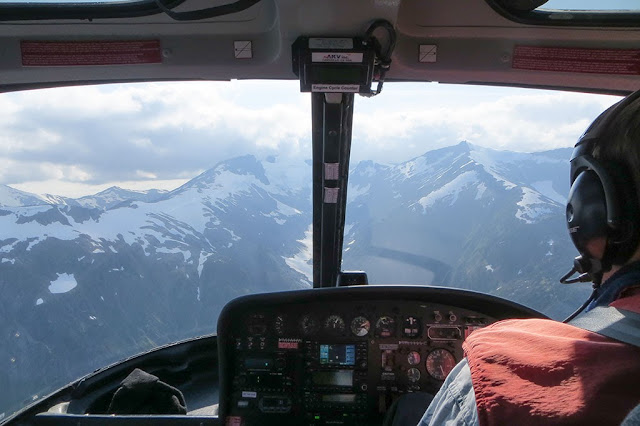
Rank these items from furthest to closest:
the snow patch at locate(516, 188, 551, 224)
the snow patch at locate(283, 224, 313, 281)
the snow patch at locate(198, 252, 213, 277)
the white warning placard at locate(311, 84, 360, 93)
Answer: the snow patch at locate(198, 252, 213, 277) < the snow patch at locate(516, 188, 551, 224) < the snow patch at locate(283, 224, 313, 281) < the white warning placard at locate(311, 84, 360, 93)

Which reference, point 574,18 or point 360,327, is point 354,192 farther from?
point 574,18

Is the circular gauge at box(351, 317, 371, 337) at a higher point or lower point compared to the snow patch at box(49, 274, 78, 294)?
higher

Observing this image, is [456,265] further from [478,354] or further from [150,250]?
[478,354]

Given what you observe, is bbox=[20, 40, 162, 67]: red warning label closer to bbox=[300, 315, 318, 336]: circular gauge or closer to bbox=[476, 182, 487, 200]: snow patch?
bbox=[300, 315, 318, 336]: circular gauge

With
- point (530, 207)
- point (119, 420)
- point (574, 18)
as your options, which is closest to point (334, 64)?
point (574, 18)

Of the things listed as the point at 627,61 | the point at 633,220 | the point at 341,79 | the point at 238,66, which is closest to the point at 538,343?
the point at 633,220

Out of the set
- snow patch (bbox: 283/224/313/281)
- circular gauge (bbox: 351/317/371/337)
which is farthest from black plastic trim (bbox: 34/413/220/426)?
snow patch (bbox: 283/224/313/281)

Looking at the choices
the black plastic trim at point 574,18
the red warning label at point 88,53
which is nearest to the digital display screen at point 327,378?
the red warning label at point 88,53
